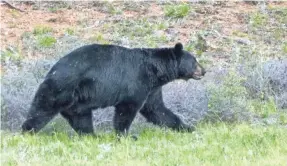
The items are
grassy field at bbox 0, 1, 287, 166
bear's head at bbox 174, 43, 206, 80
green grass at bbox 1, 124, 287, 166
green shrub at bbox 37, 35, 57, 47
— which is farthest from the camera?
green shrub at bbox 37, 35, 57, 47

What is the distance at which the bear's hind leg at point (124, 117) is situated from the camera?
9.89m

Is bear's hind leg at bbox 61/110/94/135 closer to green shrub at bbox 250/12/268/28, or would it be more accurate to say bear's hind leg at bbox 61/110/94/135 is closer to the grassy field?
the grassy field

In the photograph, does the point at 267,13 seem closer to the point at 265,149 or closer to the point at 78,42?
the point at 78,42

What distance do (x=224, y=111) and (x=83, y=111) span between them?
228cm

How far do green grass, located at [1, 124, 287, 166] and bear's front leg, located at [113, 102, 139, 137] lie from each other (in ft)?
0.62

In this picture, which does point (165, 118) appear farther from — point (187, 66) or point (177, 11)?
point (177, 11)

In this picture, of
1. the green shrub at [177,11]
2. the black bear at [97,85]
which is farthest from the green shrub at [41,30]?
the black bear at [97,85]

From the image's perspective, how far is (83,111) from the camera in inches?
388

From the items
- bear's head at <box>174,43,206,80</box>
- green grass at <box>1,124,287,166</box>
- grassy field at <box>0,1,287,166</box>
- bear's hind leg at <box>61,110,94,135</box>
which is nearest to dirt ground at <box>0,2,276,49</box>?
grassy field at <box>0,1,287,166</box>

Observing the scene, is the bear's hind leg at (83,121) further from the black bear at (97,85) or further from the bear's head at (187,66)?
the bear's head at (187,66)

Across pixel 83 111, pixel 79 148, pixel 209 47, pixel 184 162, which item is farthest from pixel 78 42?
pixel 184 162

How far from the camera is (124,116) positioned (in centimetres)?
990

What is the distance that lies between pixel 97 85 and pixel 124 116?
1.73ft

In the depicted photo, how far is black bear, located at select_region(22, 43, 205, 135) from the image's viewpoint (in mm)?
9570
